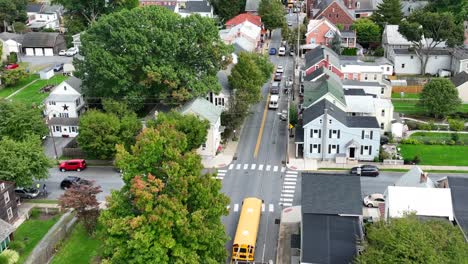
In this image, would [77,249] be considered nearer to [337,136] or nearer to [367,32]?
[337,136]

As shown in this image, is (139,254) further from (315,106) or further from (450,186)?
(315,106)

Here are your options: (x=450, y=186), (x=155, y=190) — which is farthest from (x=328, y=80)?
(x=155, y=190)

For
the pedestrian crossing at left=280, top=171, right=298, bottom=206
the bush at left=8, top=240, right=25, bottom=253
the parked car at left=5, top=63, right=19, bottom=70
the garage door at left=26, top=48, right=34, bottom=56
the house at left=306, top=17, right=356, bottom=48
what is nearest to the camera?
the bush at left=8, top=240, right=25, bottom=253

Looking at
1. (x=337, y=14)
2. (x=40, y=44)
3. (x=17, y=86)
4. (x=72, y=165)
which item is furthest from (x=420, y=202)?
(x=40, y=44)

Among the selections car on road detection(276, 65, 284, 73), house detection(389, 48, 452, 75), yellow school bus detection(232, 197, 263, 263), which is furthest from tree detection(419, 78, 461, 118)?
yellow school bus detection(232, 197, 263, 263)

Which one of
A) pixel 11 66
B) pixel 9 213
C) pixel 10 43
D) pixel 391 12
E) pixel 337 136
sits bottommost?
pixel 9 213

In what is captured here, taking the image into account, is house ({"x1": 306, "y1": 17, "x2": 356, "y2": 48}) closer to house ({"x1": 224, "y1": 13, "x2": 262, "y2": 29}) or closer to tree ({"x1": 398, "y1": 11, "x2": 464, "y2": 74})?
house ({"x1": 224, "y1": 13, "x2": 262, "y2": 29})
